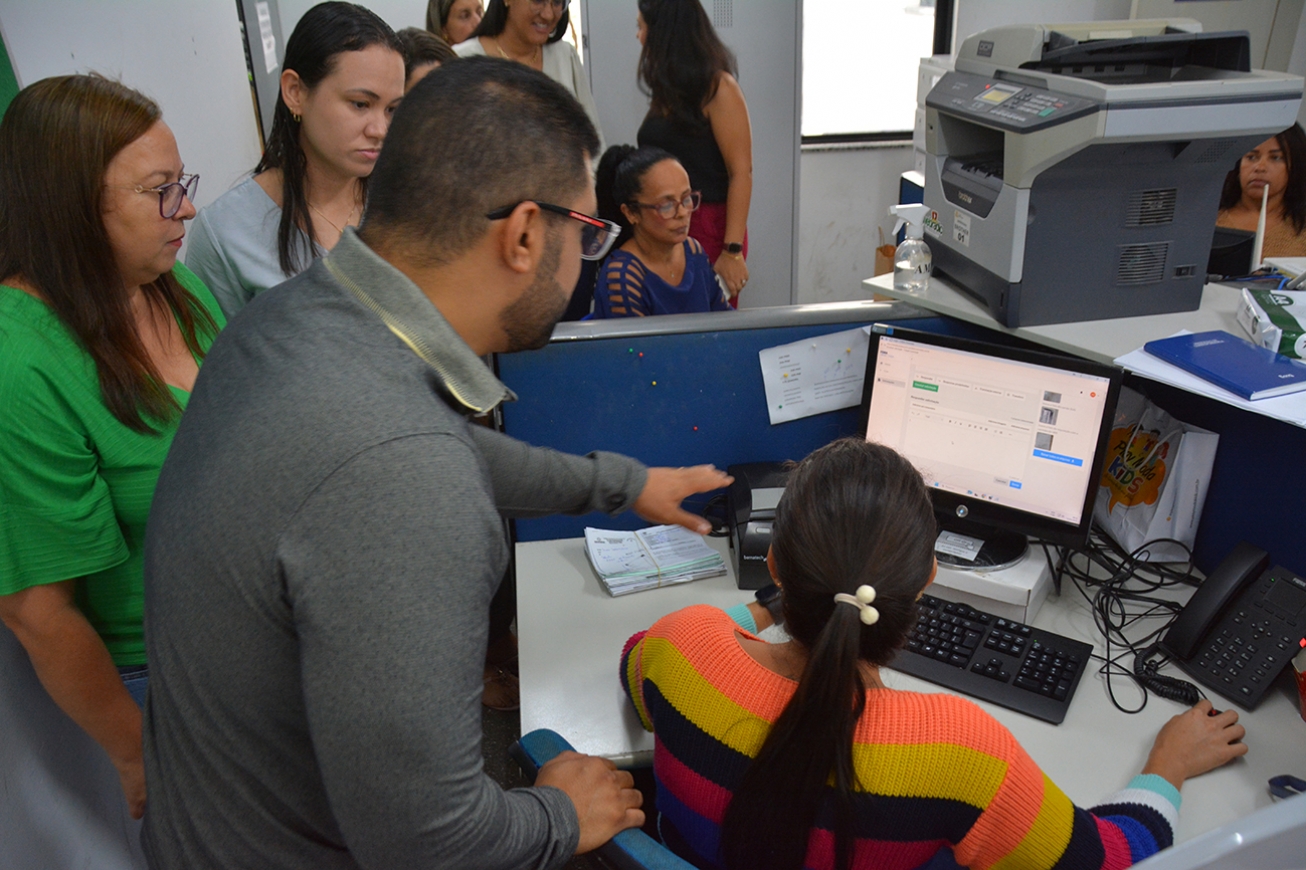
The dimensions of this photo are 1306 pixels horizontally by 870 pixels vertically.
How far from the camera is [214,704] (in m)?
0.78

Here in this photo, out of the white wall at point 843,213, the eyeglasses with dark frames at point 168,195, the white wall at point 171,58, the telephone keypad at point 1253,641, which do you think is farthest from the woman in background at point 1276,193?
the white wall at point 171,58

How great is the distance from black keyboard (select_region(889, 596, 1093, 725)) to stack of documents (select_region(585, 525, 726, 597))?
394mm

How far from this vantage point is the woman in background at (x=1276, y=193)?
8.51 feet

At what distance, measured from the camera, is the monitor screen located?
4.65ft

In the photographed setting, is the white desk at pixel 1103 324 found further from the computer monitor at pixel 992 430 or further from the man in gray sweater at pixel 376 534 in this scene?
the man in gray sweater at pixel 376 534

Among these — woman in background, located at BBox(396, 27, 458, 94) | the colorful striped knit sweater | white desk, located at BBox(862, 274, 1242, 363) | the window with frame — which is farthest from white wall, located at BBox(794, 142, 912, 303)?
the colorful striped knit sweater

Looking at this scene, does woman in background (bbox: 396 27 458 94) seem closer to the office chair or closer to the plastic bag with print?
the plastic bag with print

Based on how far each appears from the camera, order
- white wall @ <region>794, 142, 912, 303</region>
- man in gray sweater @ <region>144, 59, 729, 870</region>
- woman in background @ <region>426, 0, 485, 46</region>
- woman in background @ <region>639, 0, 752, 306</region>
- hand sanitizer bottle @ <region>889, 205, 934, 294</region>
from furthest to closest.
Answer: white wall @ <region>794, 142, 912, 303</region> < woman in background @ <region>426, 0, 485, 46</region> < woman in background @ <region>639, 0, 752, 306</region> < hand sanitizer bottle @ <region>889, 205, 934, 294</region> < man in gray sweater @ <region>144, 59, 729, 870</region>

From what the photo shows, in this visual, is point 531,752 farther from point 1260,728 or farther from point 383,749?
point 1260,728

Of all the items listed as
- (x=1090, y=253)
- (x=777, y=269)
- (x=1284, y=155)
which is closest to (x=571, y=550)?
(x=1090, y=253)

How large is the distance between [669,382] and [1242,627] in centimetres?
99

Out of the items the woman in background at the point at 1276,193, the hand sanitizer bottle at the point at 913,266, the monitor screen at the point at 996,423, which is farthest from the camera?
the woman in background at the point at 1276,193

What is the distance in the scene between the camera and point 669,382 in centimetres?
166

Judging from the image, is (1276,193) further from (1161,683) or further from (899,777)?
(899,777)
